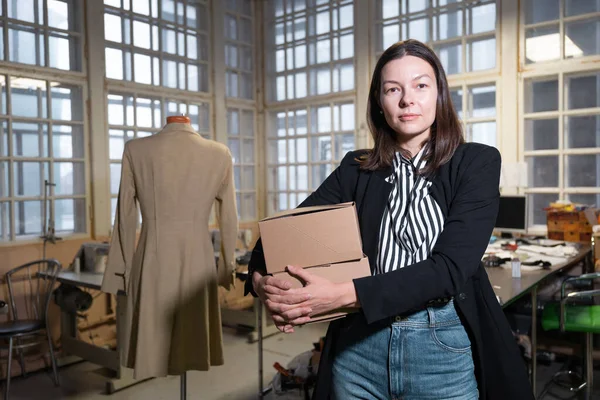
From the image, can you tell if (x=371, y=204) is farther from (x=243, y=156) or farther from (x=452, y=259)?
(x=243, y=156)

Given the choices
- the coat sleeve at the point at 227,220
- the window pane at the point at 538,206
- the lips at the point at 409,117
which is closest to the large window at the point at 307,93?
the window pane at the point at 538,206

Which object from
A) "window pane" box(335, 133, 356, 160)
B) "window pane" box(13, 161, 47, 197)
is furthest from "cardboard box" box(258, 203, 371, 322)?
"window pane" box(335, 133, 356, 160)

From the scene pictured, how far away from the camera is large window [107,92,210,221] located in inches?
178

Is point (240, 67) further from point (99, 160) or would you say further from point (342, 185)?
point (342, 185)

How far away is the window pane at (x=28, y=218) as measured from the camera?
154 inches

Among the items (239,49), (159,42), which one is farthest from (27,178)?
(239,49)

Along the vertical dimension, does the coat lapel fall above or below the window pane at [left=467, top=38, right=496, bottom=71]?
below

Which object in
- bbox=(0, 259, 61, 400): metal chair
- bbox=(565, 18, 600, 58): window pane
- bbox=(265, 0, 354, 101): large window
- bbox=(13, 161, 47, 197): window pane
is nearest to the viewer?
bbox=(0, 259, 61, 400): metal chair

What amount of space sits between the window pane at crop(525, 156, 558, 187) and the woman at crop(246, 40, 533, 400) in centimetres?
359

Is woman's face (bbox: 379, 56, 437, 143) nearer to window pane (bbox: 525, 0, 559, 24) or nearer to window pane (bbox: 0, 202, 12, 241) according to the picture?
window pane (bbox: 0, 202, 12, 241)

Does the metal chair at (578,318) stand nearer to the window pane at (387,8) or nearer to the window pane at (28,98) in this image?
the window pane at (387,8)

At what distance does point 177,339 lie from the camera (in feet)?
8.37

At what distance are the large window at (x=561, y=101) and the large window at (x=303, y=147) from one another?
1.77 meters

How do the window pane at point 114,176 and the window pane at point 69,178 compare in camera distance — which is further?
the window pane at point 114,176
